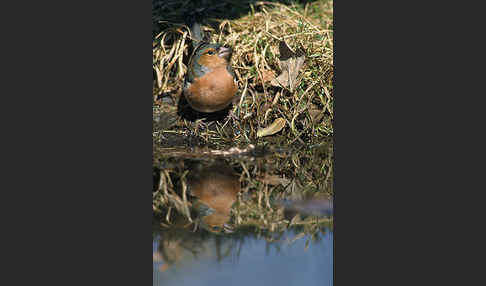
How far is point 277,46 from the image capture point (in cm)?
449

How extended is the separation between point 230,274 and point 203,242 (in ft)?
0.80

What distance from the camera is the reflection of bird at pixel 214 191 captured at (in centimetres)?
279

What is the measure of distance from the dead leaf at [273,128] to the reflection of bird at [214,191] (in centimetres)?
63

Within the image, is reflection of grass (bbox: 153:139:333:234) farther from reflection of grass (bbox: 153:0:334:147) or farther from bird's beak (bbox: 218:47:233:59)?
bird's beak (bbox: 218:47:233:59)

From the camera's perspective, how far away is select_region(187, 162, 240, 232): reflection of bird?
2793 millimetres

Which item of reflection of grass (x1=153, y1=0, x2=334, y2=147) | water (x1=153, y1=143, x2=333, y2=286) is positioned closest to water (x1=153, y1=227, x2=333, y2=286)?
water (x1=153, y1=143, x2=333, y2=286)

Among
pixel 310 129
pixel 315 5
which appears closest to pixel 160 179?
pixel 310 129

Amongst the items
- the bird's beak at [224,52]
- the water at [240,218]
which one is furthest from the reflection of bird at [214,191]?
the bird's beak at [224,52]

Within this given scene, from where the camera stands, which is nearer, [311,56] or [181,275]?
[181,275]

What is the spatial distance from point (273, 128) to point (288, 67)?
1.93ft

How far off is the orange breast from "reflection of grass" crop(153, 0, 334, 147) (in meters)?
0.21

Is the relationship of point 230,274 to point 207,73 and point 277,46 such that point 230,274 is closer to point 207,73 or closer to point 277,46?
point 207,73

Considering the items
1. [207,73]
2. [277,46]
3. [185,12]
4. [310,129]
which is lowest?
[310,129]

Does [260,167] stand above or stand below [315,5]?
below
